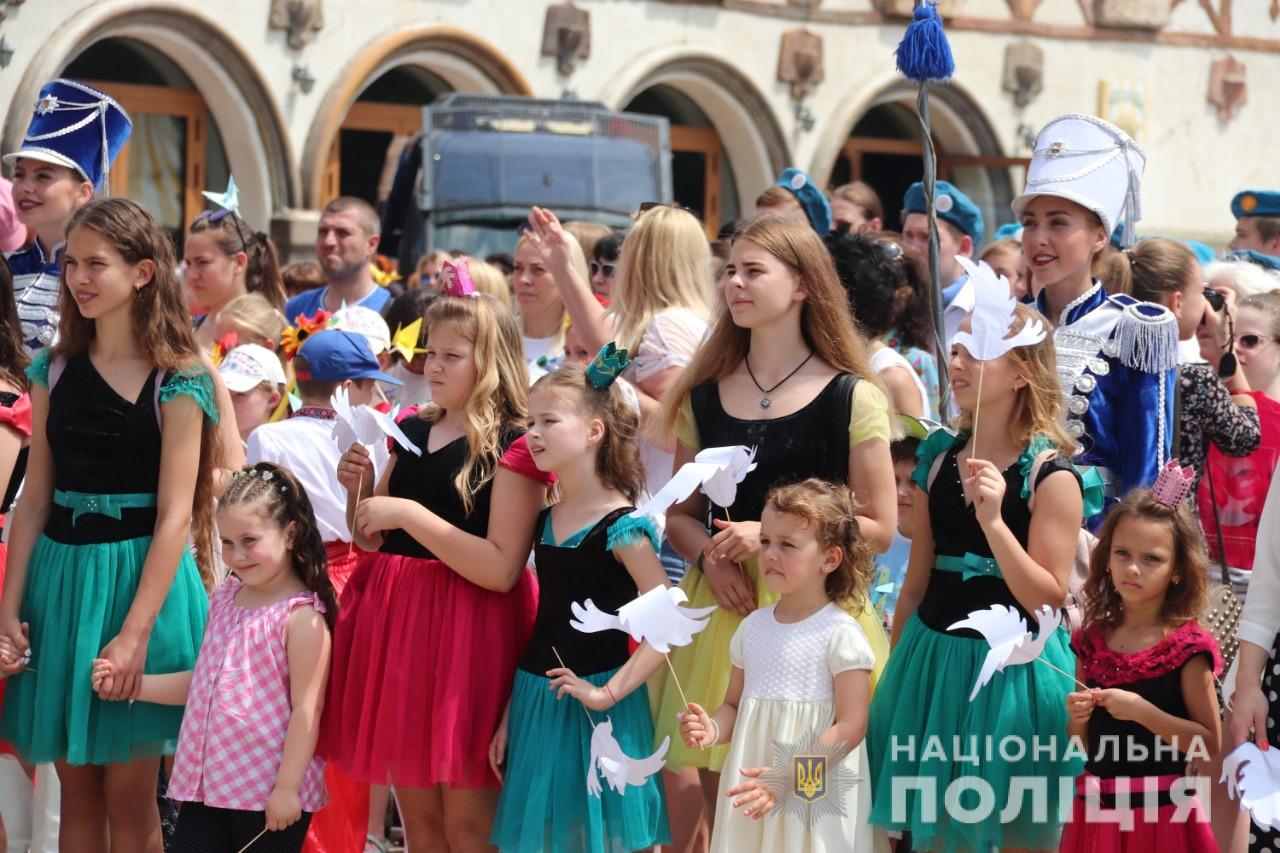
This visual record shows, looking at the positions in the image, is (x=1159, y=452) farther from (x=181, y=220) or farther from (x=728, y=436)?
(x=181, y=220)

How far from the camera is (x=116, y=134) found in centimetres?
537

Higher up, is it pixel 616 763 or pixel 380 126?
pixel 380 126

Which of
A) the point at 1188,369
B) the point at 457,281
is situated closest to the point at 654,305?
the point at 457,281

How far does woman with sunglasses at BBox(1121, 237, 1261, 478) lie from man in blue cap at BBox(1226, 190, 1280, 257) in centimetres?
242

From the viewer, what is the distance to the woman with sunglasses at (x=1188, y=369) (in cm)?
454

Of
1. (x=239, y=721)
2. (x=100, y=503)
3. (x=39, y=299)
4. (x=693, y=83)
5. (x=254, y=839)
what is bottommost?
(x=254, y=839)

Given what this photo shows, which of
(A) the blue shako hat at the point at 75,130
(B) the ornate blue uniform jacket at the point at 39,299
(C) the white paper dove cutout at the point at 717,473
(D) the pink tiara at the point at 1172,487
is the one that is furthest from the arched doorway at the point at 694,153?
(C) the white paper dove cutout at the point at 717,473

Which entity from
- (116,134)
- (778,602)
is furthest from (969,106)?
(778,602)

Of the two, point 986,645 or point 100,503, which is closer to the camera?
point 986,645

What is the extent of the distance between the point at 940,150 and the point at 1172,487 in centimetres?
1641

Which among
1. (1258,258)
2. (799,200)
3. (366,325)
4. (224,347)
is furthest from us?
(1258,258)

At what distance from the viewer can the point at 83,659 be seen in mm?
3959

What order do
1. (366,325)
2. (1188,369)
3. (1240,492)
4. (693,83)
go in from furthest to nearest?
(693,83), (366,325), (1240,492), (1188,369)

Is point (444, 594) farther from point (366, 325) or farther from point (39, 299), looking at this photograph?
point (39, 299)
